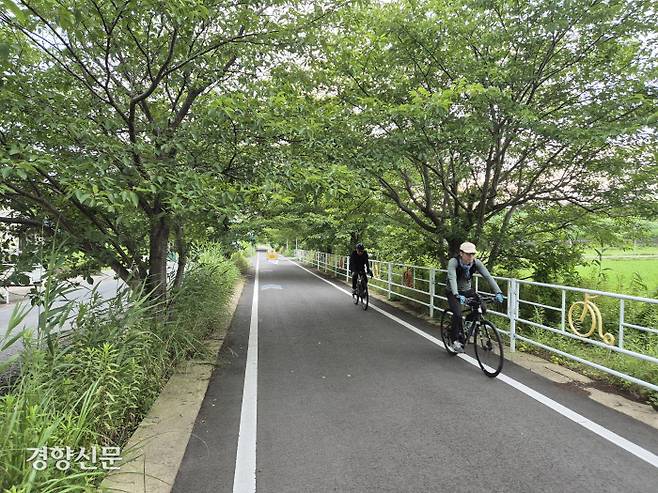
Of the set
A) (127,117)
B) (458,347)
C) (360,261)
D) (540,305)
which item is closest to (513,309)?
(540,305)

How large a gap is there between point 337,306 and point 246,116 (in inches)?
317

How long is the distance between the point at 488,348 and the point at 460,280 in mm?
1075

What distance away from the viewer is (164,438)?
387 centimetres

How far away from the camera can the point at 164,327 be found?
237 inches

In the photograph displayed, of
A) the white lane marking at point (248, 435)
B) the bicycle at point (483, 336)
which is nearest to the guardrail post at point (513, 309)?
the bicycle at point (483, 336)

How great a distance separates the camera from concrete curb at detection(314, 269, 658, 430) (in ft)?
14.3

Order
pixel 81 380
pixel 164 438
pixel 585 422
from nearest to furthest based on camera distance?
1. pixel 81 380
2. pixel 164 438
3. pixel 585 422

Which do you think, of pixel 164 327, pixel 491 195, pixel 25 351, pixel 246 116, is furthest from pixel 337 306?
pixel 25 351

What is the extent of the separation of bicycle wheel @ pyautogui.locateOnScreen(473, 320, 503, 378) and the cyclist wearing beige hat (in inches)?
12.9

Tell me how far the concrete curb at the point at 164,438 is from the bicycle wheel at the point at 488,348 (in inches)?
146

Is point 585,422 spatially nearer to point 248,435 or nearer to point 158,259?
point 248,435

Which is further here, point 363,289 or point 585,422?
point 363,289

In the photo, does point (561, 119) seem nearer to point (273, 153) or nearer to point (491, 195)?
point (491, 195)

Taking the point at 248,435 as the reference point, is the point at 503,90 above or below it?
above
